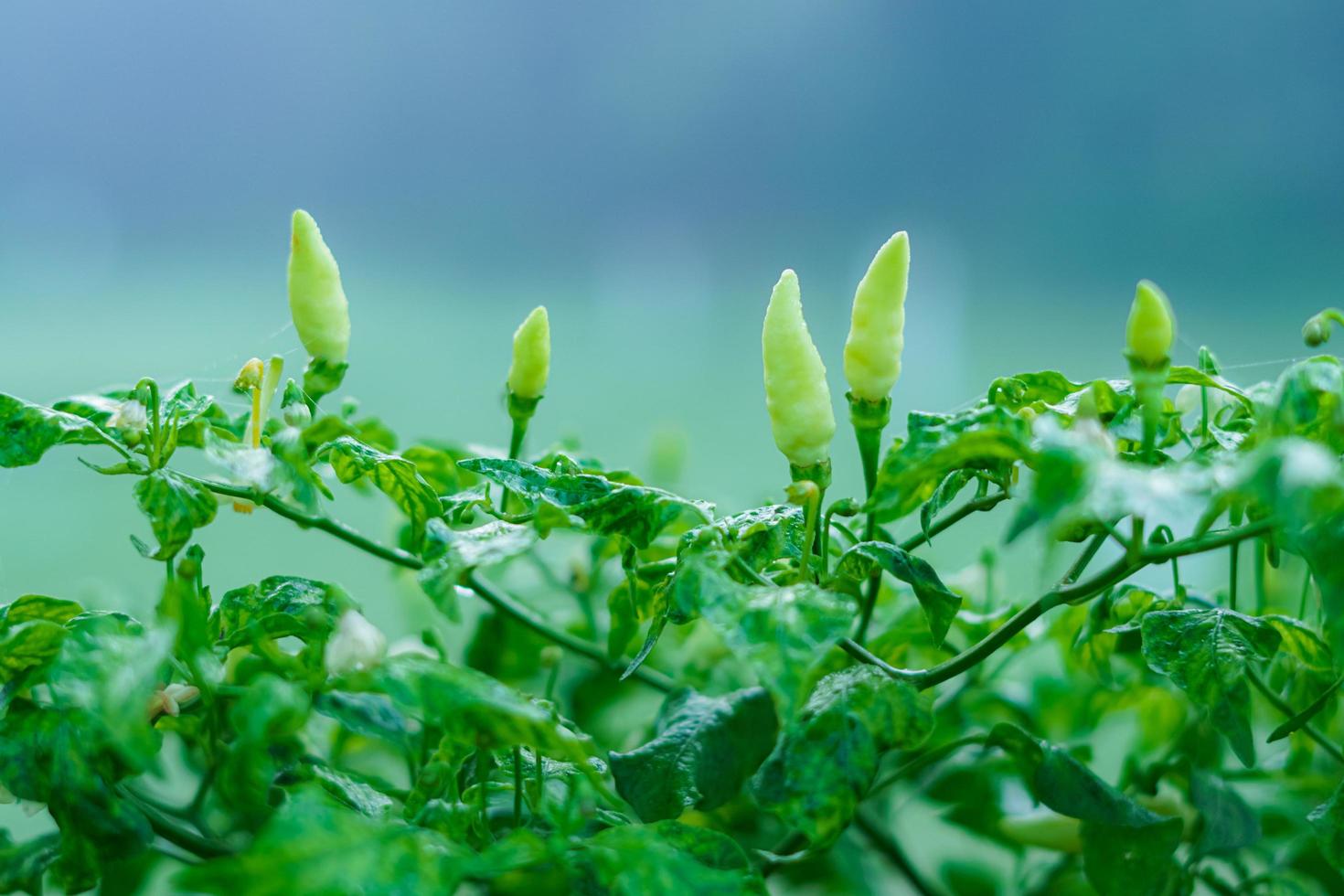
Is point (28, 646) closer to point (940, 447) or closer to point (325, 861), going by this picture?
point (325, 861)

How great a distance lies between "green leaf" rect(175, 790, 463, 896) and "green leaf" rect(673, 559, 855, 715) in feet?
0.34

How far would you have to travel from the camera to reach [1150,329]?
0.40 metres

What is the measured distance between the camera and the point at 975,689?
2.39 ft

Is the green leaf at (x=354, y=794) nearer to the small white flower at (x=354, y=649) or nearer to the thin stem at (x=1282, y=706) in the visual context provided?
the small white flower at (x=354, y=649)

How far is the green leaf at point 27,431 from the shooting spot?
44 centimetres

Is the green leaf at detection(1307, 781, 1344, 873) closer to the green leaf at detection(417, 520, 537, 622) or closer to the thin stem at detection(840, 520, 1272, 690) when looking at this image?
the thin stem at detection(840, 520, 1272, 690)

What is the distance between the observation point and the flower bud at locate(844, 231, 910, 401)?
0.45 m

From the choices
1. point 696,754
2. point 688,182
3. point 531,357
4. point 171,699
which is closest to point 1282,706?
point 696,754

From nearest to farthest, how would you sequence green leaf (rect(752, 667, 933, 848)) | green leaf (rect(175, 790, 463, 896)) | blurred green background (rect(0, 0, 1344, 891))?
1. green leaf (rect(175, 790, 463, 896))
2. green leaf (rect(752, 667, 933, 848))
3. blurred green background (rect(0, 0, 1344, 891))

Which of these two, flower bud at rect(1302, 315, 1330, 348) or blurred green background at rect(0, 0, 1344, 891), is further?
blurred green background at rect(0, 0, 1344, 891)

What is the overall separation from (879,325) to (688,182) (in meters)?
1.76

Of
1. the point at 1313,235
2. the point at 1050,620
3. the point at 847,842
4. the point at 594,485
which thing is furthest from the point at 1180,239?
the point at 594,485

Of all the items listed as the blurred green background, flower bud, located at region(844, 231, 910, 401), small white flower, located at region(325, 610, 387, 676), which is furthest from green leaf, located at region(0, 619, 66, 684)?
the blurred green background

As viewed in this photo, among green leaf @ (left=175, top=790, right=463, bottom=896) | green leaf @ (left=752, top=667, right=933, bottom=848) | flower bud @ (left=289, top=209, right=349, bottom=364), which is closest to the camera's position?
green leaf @ (left=175, top=790, right=463, bottom=896)
